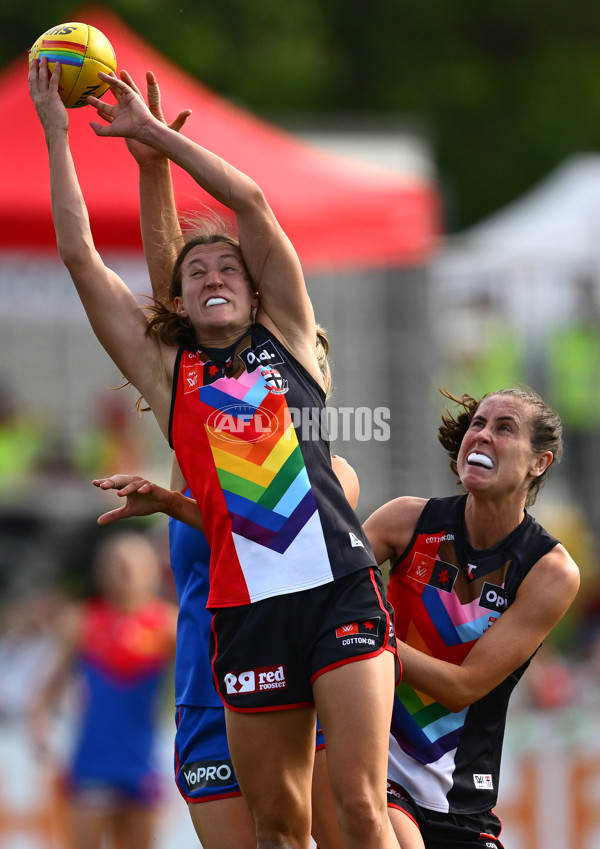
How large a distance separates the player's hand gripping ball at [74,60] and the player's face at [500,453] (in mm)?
1573

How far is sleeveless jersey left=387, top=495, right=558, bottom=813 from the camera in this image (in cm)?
392

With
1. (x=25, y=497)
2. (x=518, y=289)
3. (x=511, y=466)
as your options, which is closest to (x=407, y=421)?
(x=518, y=289)

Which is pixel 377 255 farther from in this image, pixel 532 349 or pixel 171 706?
pixel 532 349

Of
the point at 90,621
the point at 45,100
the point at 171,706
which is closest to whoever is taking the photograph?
the point at 45,100

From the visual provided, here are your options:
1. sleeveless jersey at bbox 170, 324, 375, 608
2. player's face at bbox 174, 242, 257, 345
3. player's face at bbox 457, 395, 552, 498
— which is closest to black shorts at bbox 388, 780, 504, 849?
sleeveless jersey at bbox 170, 324, 375, 608

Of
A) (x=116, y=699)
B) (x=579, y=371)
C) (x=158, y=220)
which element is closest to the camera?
(x=158, y=220)

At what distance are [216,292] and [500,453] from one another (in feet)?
3.23

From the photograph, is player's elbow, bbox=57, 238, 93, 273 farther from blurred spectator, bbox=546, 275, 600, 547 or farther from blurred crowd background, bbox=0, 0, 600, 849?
blurred spectator, bbox=546, 275, 600, 547

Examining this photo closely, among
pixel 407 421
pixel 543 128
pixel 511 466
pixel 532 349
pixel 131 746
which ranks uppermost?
pixel 543 128

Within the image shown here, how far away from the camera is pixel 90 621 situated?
6.95 m

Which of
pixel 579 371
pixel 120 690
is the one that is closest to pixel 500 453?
pixel 120 690

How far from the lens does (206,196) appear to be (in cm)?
622

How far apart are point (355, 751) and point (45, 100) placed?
6.81 feet

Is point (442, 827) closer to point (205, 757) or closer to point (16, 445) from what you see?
point (205, 757)
